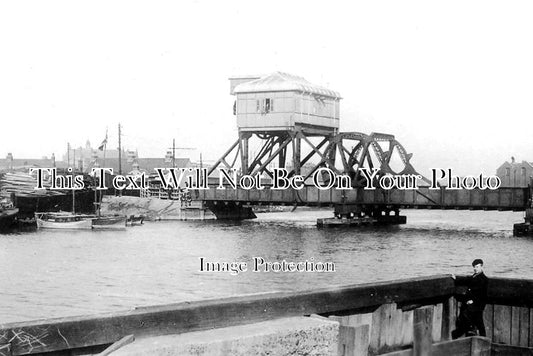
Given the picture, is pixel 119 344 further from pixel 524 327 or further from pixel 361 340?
pixel 524 327

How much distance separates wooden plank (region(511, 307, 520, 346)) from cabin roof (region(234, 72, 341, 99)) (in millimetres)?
59692

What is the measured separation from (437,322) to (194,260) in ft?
100

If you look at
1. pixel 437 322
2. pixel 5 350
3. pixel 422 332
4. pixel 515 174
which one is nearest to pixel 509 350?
pixel 437 322

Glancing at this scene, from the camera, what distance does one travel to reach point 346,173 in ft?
232

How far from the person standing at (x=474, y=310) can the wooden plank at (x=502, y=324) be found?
0.29m

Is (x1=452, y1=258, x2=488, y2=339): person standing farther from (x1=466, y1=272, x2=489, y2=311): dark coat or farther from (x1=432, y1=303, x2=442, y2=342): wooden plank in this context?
(x1=432, y1=303, x2=442, y2=342): wooden plank

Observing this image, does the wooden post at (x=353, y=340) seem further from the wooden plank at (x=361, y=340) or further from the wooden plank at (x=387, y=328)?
the wooden plank at (x=387, y=328)

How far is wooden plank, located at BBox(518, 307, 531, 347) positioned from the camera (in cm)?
690

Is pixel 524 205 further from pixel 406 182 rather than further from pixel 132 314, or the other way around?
pixel 132 314

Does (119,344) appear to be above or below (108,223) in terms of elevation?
above

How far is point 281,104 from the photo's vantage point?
2638 inches

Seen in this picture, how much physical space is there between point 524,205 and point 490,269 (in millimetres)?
26769

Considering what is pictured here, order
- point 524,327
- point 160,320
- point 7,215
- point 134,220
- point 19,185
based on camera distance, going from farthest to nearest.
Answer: point 134,220, point 19,185, point 7,215, point 524,327, point 160,320

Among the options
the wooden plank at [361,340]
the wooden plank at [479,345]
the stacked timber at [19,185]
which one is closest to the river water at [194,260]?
the wooden plank at [479,345]
